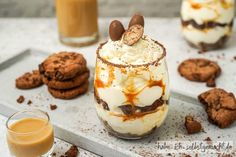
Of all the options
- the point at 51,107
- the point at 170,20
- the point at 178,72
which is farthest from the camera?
the point at 170,20

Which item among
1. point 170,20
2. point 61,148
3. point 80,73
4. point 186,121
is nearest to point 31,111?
point 61,148

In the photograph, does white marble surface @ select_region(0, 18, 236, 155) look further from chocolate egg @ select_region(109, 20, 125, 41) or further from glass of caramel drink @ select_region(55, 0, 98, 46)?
chocolate egg @ select_region(109, 20, 125, 41)

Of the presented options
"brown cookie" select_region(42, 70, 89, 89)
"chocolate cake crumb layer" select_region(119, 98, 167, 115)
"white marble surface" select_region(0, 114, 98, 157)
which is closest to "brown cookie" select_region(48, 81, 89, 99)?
"brown cookie" select_region(42, 70, 89, 89)

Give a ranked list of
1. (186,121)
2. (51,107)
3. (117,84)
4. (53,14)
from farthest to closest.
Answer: (53,14) → (51,107) → (186,121) → (117,84)

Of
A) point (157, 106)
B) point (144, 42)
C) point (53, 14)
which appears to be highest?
point (144, 42)

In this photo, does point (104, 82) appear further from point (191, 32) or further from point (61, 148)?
point (191, 32)

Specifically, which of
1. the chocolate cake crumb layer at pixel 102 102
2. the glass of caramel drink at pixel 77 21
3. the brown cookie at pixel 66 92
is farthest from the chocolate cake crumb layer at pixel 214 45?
the chocolate cake crumb layer at pixel 102 102

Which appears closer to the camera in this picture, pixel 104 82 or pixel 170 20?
pixel 104 82
